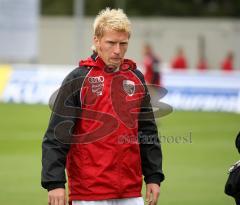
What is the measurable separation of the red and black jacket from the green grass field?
5.71m

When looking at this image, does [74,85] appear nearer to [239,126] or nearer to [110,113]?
[110,113]

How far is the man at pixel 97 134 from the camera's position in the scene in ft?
20.8

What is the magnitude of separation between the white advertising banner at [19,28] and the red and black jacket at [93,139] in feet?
89.0

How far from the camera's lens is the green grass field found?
12825mm

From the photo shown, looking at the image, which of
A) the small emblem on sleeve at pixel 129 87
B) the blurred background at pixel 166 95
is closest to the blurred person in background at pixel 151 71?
the blurred background at pixel 166 95

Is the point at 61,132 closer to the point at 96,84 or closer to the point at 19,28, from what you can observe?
the point at 96,84

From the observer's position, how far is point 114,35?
250 inches

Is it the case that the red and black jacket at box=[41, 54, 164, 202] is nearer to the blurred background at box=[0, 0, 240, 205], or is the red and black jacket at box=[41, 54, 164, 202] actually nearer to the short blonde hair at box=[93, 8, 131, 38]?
the short blonde hair at box=[93, 8, 131, 38]

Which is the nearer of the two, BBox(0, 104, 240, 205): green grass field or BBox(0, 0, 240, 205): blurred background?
BBox(0, 104, 240, 205): green grass field

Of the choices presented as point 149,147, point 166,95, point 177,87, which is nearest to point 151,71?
point 166,95

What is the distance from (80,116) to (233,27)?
43216 millimetres

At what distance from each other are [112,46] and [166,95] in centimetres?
1886

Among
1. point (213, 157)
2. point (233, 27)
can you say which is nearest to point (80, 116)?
point (213, 157)

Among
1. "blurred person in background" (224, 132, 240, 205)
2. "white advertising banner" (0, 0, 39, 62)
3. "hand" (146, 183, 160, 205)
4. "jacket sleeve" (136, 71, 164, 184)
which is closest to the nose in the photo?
"jacket sleeve" (136, 71, 164, 184)
